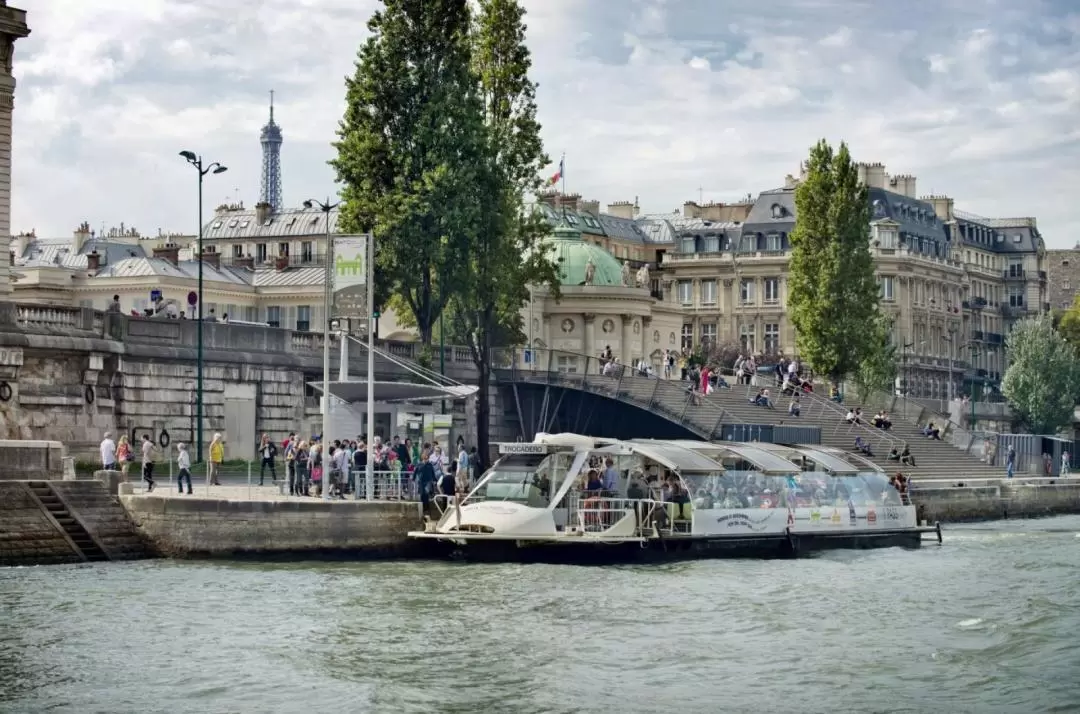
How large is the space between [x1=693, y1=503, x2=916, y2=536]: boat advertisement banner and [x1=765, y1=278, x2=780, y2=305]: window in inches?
3772

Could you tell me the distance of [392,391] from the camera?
51.2 meters

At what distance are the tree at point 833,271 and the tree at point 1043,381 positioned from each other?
28.0 meters

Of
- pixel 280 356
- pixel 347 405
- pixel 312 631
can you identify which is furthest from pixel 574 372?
pixel 312 631

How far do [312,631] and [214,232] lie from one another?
361 feet

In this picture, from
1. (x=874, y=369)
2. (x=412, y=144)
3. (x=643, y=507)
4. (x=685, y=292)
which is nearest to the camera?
(x=643, y=507)

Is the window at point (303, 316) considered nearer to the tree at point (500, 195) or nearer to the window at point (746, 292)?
the tree at point (500, 195)

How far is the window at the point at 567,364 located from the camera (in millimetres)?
77625

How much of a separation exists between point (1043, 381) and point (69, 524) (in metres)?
84.3

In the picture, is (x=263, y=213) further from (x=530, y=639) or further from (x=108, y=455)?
(x=530, y=639)

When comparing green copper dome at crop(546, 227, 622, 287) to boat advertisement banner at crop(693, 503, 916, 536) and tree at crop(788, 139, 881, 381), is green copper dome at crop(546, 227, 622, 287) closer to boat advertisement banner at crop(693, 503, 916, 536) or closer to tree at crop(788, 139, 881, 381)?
tree at crop(788, 139, 881, 381)

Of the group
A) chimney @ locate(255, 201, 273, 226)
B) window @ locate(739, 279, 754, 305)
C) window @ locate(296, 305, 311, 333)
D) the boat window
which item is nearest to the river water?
the boat window

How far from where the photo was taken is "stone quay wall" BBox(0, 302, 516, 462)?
55.2 m

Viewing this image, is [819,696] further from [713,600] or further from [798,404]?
[798,404]

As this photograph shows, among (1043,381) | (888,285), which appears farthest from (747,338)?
(1043,381)
